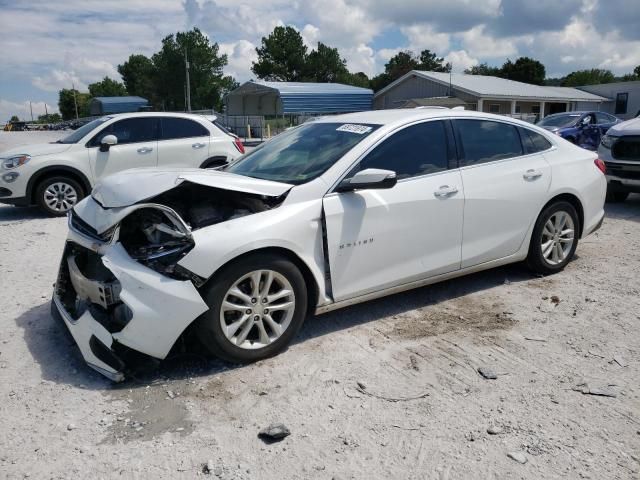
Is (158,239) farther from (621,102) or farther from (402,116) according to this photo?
(621,102)

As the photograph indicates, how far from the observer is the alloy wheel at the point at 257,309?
343 cm

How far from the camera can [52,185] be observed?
8.88 m

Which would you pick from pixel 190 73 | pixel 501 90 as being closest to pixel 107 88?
pixel 190 73

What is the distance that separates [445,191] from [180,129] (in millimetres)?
6729

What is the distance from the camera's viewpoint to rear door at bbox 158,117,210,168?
376 inches

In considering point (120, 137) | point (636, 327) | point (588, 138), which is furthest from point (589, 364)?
point (588, 138)

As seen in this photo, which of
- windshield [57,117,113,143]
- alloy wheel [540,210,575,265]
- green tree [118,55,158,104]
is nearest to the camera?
alloy wheel [540,210,575,265]

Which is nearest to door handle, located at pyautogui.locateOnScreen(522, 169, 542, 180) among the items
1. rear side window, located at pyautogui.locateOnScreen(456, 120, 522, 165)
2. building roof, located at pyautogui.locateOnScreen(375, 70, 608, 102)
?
rear side window, located at pyautogui.locateOnScreen(456, 120, 522, 165)

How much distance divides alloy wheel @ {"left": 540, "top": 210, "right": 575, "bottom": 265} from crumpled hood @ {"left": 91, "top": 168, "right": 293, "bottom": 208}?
2.78 metres

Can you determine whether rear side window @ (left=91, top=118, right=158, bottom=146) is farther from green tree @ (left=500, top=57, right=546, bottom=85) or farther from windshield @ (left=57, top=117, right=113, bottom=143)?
green tree @ (left=500, top=57, right=546, bottom=85)

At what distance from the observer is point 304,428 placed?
9.55ft

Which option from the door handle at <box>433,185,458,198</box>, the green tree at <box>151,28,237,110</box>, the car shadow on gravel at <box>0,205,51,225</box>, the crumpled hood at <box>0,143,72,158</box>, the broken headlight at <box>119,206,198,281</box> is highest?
the green tree at <box>151,28,237,110</box>

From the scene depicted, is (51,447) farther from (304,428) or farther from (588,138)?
(588,138)

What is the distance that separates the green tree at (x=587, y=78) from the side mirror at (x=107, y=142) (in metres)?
83.5
